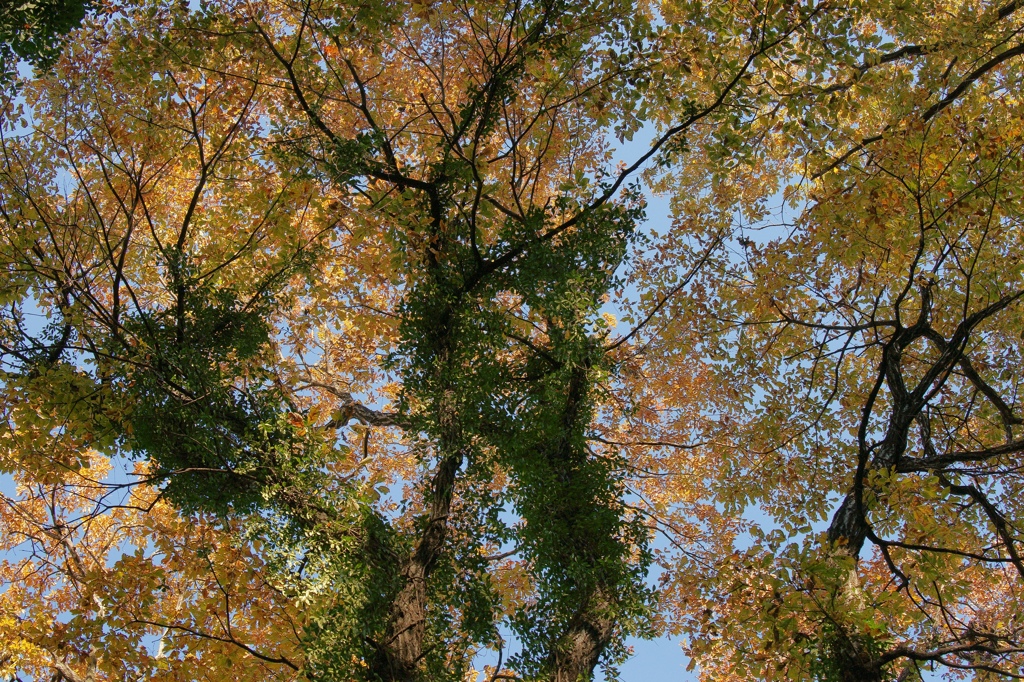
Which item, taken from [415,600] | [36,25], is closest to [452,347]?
[415,600]

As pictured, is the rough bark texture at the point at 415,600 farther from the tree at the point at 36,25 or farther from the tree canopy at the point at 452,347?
the tree at the point at 36,25

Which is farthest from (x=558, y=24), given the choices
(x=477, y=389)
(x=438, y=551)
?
(x=438, y=551)

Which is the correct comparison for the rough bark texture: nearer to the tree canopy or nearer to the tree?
the tree canopy

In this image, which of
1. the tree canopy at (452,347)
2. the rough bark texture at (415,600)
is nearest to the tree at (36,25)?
the tree canopy at (452,347)

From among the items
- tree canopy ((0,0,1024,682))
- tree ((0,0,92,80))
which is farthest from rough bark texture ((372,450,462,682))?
tree ((0,0,92,80))

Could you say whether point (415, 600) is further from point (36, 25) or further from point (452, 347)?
point (36, 25)

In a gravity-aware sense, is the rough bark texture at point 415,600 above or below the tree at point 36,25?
below

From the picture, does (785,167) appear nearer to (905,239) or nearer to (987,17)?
(987,17)

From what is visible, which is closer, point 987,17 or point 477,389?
point 477,389

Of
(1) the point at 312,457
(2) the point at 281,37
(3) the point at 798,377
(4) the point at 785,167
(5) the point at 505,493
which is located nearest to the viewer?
(1) the point at 312,457

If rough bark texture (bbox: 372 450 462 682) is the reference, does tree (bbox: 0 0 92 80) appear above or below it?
above

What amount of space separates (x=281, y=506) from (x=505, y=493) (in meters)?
1.95

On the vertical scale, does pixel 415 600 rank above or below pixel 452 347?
below

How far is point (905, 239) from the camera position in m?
6.72
